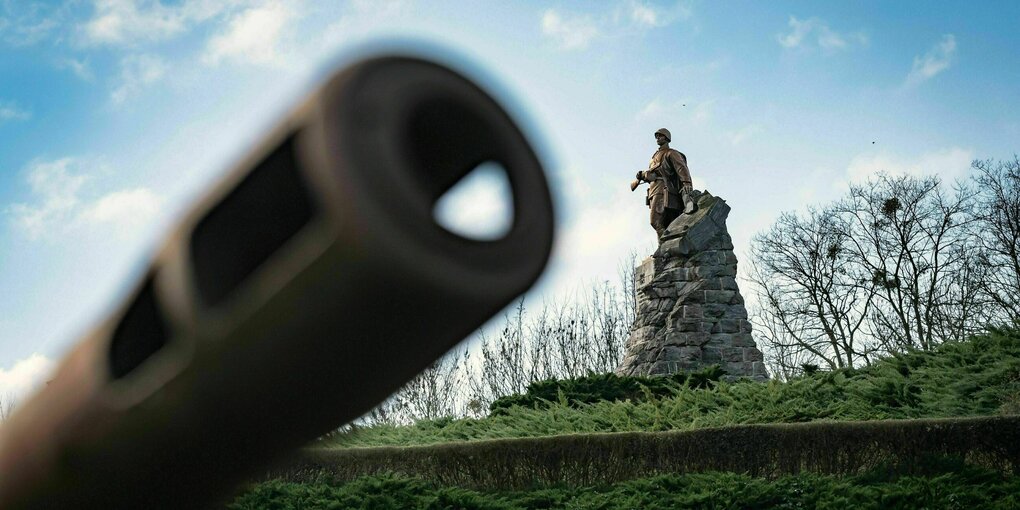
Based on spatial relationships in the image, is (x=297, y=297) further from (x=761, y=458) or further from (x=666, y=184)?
(x=666, y=184)

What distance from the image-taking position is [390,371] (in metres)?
0.62

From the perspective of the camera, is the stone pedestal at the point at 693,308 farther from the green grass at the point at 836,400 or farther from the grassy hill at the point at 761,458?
the grassy hill at the point at 761,458

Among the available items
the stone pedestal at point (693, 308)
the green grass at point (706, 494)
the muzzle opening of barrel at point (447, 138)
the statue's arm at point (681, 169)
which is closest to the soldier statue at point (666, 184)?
the statue's arm at point (681, 169)

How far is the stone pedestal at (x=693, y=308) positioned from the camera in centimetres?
1691

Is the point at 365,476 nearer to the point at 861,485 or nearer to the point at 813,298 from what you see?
the point at 861,485

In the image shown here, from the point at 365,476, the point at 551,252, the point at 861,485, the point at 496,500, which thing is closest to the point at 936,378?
the point at 861,485

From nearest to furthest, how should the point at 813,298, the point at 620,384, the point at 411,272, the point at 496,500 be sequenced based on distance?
the point at 411,272 → the point at 496,500 → the point at 620,384 → the point at 813,298

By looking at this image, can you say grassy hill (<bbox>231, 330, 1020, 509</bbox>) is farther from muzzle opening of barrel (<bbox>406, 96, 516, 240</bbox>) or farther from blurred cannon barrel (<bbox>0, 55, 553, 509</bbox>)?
muzzle opening of barrel (<bbox>406, 96, 516, 240</bbox>)

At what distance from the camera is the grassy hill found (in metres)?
6.92

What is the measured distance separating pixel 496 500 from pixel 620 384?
230 inches

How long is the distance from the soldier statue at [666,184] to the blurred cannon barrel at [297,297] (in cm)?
1857

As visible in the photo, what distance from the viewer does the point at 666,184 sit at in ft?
62.7

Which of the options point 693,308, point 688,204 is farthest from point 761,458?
point 688,204

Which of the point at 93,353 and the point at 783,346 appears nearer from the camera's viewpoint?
the point at 93,353
